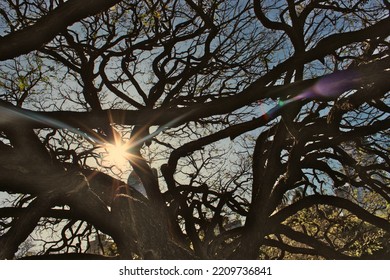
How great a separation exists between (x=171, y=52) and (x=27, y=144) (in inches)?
164

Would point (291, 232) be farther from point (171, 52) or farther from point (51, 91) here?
point (51, 91)

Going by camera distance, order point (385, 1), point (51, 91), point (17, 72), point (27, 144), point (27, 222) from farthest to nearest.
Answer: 1. point (51, 91)
2. point (17, 72)
3. point (385, 1)
4. point (27, 144)
5. point (27, 222)

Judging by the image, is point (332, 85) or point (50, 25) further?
point (332, 85)

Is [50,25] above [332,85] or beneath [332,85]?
beneath

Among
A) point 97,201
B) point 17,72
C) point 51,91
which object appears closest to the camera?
point 97,201

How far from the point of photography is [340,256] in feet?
23.2

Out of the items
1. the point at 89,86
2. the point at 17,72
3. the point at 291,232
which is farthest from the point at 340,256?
the point at 17,72

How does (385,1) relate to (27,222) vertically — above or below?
above

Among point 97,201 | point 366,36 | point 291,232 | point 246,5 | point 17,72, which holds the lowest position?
point 97,201

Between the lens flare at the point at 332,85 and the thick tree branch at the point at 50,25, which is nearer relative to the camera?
the thick tree branch at the point at 50,25

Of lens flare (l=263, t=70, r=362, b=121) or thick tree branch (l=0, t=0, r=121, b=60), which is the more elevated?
Result: lens flare (l=263, t=70, r=362, b=121)

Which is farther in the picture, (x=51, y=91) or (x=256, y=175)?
(x=51, y=91)

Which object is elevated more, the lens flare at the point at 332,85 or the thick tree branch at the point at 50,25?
the lens flare at the point at 332,85

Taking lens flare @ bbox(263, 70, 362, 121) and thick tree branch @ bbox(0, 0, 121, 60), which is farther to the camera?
lens flare @ bbox(263, 70, 362, 121)
